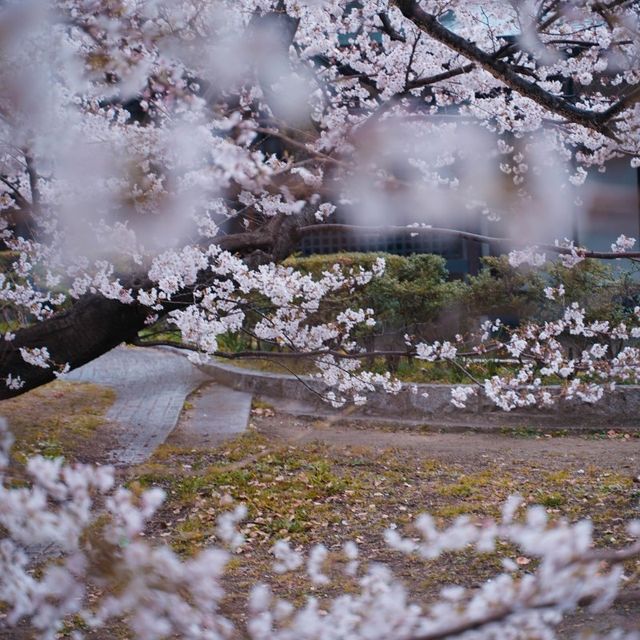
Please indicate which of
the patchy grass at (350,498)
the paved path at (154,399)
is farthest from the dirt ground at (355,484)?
the paved path at (154,399)

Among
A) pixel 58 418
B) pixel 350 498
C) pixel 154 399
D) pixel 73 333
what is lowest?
pixel 350 498

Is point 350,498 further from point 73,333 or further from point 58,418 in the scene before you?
point 58,418

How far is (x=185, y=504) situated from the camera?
5633 millimetres

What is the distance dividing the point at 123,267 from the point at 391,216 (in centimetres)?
402

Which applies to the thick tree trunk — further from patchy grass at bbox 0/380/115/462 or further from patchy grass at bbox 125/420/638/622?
patchy grass at bbox 125/420/638/622

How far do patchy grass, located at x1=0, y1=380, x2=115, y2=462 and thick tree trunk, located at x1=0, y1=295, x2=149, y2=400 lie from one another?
65 centimetres

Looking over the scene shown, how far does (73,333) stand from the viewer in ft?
18.9

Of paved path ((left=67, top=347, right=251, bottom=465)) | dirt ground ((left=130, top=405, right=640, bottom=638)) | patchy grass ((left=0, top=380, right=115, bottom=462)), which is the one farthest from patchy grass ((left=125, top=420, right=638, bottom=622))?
patchy grass ((left=0, top=380, right=115, bottom=462))

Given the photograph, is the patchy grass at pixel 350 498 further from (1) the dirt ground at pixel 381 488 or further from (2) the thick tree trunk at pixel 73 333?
(2) the thick tree trunk at pixel 73 333

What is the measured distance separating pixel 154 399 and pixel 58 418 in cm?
138

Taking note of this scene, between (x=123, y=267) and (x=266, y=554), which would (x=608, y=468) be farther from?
(x=123, y=267)

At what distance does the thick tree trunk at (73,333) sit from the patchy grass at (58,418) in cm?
65

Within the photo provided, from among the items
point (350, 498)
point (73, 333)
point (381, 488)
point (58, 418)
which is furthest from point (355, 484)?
point (58, 418)

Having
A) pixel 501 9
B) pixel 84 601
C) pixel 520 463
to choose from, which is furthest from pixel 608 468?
pixel 84 601
